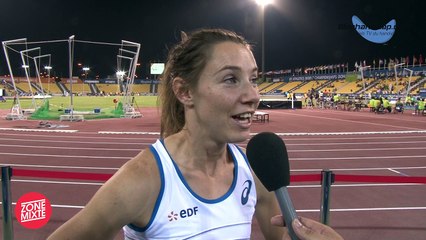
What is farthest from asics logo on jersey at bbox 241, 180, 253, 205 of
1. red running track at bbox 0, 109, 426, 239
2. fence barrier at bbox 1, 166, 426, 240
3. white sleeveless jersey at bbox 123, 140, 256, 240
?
red running track at bbox 0, 109, 426, 239

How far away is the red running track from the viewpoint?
522 centimetres

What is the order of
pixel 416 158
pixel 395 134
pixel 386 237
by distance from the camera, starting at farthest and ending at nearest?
1. pixel 395 134
2. pixel 416 158
3. pixel 386 237

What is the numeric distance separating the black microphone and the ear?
11.0 inches

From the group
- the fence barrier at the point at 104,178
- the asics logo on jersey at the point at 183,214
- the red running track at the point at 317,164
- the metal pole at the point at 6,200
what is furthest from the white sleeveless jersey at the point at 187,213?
the red running track at the point at 317,164

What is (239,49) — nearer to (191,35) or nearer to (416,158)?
(191,35)

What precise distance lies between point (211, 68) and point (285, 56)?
3356 inches

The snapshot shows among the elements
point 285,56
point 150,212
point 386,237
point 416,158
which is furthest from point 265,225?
point 285,56

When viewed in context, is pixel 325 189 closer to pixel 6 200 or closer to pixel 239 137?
pixel 239 137

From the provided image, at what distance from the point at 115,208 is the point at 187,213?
0.25m

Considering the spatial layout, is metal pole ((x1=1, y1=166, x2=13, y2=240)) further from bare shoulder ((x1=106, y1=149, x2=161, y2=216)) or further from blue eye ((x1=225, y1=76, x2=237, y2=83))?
blue eye ((x1=225, y1=76, x2=237, y2=83))

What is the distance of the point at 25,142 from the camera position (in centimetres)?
1250

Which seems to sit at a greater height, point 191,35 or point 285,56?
point 285,56

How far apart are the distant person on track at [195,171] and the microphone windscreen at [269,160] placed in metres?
0.08

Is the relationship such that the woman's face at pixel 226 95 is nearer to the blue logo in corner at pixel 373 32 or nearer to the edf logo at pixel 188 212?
the edf logo at pixel 188 212
